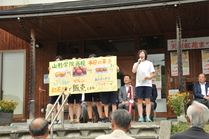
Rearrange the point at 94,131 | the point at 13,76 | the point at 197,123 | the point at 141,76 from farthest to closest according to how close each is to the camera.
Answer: the point at 13,76 < the point at 141,76 < the point at 94,131 < the point at 197,123

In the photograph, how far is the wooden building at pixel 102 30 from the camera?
9469 millimetres

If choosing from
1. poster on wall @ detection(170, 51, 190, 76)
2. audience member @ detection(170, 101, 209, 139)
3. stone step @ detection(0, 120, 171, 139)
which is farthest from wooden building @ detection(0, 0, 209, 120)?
audience member @ detection(170, 101, 209, 139)

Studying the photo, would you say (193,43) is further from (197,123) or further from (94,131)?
(197,123)

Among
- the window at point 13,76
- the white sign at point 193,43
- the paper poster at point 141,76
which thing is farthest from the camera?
the window at point 13,76

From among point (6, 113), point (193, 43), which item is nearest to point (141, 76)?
point (6, 113)

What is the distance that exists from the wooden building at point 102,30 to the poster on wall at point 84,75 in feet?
5.07

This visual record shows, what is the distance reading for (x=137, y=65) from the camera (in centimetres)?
826

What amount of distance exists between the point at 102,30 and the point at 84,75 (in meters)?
3.31

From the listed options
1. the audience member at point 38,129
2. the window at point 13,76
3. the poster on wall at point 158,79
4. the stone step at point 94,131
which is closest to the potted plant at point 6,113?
the stone step at point 94,131

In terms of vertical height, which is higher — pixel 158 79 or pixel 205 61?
pixel 205 61

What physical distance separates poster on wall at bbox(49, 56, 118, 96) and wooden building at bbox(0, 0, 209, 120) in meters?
1.55

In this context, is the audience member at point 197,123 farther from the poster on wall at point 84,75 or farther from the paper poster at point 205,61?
the paper poster at point 205,61

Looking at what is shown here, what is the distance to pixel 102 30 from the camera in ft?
38.1

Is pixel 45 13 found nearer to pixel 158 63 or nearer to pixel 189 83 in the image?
pixel 158 63
